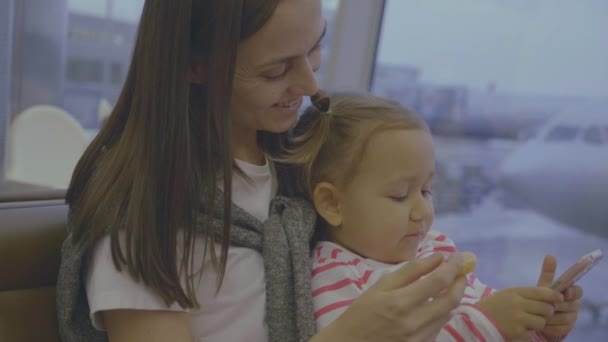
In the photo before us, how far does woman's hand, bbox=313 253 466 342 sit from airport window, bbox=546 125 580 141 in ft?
4.27

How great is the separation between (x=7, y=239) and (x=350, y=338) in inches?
25.1

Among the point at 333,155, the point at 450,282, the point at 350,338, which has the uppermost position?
the point at 333,155

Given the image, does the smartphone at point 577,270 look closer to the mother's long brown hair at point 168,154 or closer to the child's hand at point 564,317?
the child's hand at point 564,317

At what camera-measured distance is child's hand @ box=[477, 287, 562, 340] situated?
1162mm

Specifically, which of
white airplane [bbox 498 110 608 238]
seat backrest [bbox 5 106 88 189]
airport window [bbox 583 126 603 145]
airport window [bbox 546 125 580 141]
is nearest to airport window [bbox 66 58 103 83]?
seat backrest [bbox 5 106 88 189]

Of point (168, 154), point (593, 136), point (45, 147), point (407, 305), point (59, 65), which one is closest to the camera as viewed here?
point (407, 305)

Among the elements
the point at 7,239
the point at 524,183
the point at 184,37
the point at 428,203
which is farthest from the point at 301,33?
the point at 524,183

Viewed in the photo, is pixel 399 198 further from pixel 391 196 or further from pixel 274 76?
pixel 274 76

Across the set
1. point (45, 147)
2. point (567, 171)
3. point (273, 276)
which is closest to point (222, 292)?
point (273, 276)

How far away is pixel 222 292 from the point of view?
1.23 meters

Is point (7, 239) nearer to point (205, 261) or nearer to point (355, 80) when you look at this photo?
point (205, 261)

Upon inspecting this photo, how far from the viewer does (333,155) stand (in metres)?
1.37

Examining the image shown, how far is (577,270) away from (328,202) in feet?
1.50

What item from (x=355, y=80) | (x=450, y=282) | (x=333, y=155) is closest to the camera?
(x=450, y=282)
